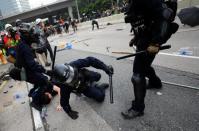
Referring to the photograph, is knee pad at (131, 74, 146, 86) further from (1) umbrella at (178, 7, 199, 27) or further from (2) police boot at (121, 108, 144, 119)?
(1) umbrella at (178, 7, 199, 27)

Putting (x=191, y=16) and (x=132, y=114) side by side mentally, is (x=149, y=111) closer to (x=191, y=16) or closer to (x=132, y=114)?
(x=132, y=114)

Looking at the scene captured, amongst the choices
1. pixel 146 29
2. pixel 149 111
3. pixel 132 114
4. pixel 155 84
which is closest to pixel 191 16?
pixel 155 84

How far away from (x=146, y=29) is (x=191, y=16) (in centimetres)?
814

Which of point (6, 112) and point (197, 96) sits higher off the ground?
point (197, 96)

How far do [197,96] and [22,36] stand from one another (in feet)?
11.2

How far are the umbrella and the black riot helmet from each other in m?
8.32

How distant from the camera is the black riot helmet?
3.76m

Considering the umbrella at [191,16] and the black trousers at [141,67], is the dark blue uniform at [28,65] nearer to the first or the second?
the black trousers at [141,67]

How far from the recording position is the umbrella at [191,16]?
10391 mm

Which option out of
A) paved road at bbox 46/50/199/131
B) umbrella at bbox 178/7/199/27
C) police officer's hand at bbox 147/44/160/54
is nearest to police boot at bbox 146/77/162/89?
paved road at bbox 46/50/199/131

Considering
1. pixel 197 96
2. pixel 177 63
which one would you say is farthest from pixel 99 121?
pixel 177 63

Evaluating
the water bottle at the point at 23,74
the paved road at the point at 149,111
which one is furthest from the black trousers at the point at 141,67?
the water bottle at the point at 23,74

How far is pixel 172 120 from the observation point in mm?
3283

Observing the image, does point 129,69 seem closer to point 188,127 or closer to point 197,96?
point 197,96
